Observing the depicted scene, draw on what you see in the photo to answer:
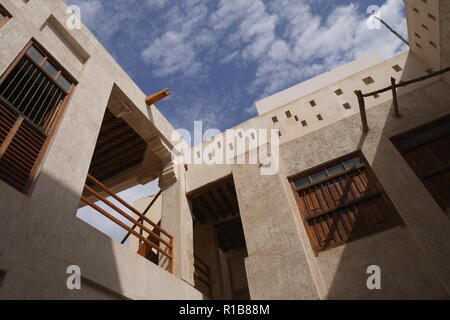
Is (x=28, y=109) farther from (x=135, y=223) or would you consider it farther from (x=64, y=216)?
(x=135, y=223)

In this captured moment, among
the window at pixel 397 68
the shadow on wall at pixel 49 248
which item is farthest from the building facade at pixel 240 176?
the window at pixel 397 68

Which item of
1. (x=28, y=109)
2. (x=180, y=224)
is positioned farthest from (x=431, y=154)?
(x=28, y=109)

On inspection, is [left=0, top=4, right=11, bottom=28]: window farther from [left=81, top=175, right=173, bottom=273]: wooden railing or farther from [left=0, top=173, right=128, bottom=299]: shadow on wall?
[left=81, top=175, right=173, bottom=273]: wooden railing

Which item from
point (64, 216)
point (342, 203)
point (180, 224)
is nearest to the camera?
point (64, 216)

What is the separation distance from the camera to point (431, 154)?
6.71 m

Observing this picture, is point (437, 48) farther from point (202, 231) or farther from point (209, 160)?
point (202, 231)

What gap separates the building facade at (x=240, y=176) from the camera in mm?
4566

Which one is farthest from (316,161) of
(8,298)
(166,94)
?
(8,298)

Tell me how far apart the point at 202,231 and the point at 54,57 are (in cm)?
725

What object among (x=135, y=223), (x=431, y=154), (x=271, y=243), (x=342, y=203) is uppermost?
(x=431, y=154)

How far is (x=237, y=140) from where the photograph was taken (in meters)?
9.31

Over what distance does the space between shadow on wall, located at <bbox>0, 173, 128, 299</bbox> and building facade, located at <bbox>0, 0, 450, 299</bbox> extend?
2cm

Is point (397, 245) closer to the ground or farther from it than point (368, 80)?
closer to the ground

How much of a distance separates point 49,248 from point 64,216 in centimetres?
59
